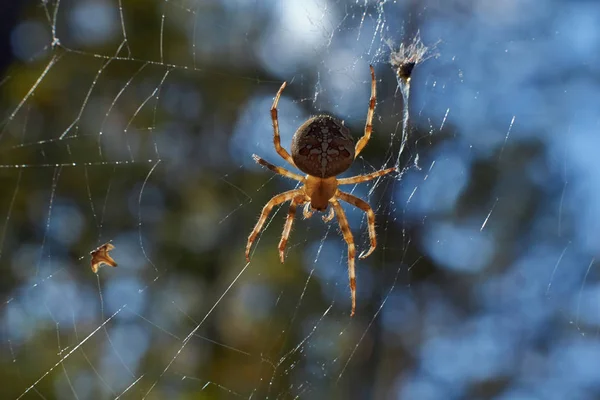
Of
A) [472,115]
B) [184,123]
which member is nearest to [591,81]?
[472,115]

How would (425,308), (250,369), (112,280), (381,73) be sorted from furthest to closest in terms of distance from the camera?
1. (425,308)
2. (250,369)
3. (112,280)
4. (381,73)

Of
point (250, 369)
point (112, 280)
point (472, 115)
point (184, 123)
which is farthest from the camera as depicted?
point (184, 123)

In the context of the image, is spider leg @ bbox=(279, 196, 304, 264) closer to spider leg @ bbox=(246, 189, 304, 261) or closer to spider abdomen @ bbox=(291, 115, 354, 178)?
spider leg @ bbox=(246, 189, 304, 261)

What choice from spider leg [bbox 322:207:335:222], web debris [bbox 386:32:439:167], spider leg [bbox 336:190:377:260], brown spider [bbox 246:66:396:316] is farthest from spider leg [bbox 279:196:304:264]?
web debris [bbox 386:32:439:167]

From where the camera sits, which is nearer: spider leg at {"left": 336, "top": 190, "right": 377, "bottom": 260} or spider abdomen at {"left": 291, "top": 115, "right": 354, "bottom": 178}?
spider abdomen at {"left": 291, "top": 115, "right": 354, "bottom": 178}

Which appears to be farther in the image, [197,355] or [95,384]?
[197,355]

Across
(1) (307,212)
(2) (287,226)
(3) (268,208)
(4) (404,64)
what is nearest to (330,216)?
(1) (307,212)

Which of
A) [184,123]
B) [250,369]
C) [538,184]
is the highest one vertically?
[184,123]

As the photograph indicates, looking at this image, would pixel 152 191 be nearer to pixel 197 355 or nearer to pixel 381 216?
pixel 197 355
